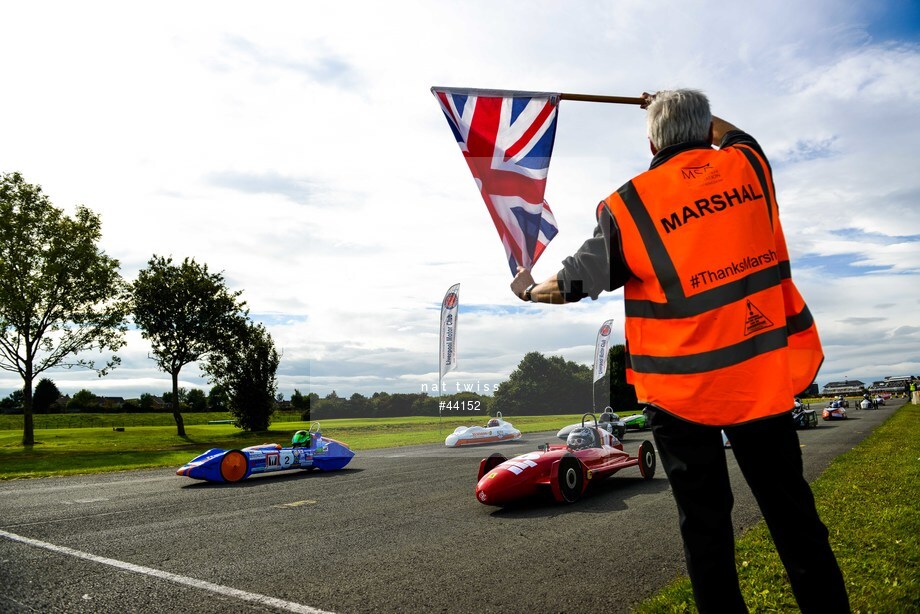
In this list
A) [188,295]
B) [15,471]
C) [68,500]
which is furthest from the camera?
[188,295]

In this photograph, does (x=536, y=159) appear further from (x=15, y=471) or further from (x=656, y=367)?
(x=15, y=471)

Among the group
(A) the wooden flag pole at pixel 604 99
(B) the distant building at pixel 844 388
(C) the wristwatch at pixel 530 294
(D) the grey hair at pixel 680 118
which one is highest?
(A) the wooden flag pole at pixel 604 99

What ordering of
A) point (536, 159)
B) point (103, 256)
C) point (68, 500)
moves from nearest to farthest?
point (536, 159) → point (68, 500) → point (103, 256)

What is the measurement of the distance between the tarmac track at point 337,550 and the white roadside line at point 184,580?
0.06ft

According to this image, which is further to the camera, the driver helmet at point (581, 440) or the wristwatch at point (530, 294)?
the driver helmet at point (581, 440)

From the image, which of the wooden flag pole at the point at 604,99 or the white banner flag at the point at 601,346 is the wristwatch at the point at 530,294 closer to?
the wooden flag pole at the point at 604,99

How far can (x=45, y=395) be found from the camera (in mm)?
62438

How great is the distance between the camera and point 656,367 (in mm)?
2207

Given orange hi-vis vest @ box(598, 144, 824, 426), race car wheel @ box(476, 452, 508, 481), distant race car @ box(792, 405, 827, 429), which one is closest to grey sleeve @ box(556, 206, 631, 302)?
orange hi-vis vest @ box(598, 144, 824, 426)

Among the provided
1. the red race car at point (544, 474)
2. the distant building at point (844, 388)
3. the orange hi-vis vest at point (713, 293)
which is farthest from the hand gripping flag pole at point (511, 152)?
the distant building at point (844, 388)

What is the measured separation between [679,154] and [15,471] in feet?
65.7

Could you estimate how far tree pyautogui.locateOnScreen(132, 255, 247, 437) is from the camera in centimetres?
3366

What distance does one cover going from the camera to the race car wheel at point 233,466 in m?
12.0

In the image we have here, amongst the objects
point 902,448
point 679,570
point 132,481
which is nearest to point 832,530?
A: point 679,570
